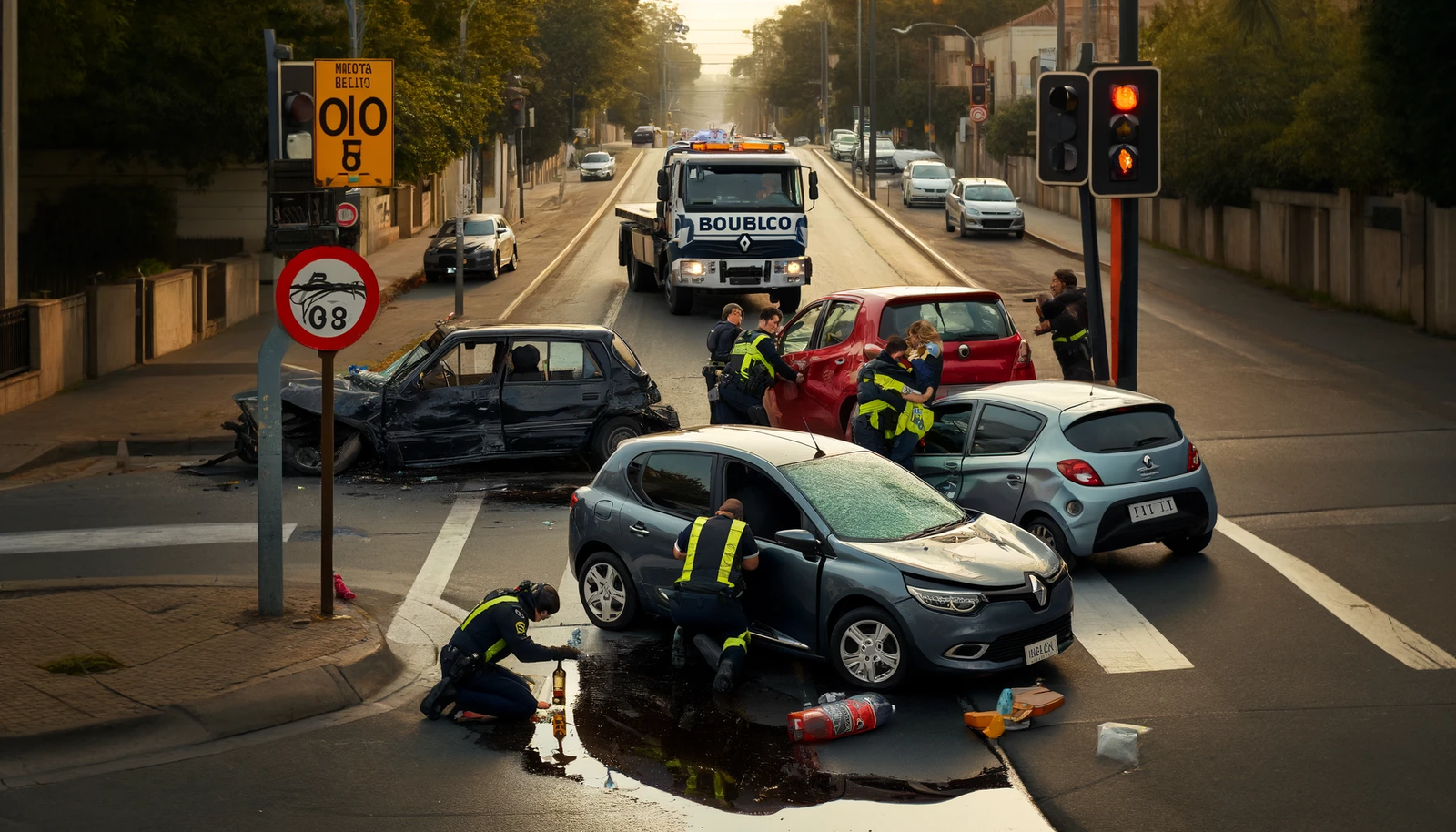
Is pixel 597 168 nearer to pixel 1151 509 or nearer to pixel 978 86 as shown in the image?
pixel 978 86

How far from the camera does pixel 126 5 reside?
27859mm

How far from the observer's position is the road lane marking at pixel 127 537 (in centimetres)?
1306

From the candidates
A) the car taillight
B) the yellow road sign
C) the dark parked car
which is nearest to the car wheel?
the car taillight

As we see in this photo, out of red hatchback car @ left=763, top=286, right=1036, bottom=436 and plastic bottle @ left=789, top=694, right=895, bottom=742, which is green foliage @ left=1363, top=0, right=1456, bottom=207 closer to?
red hatchback car @ left=763, top=286, right=1036, bottom=436

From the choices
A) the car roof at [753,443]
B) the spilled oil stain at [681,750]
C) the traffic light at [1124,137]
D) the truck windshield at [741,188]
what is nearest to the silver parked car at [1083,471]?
the car roof at [753,443]

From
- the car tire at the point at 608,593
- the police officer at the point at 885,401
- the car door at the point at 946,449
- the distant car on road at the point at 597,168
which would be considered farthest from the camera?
the distant car on road at the point at 597,168

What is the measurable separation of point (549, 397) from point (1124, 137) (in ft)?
20.8

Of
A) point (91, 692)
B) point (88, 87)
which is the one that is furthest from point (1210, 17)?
point (91, 692)

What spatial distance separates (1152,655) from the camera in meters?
9.58

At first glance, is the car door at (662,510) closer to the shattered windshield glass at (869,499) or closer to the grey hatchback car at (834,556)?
the grey hatchback car at (834,556)

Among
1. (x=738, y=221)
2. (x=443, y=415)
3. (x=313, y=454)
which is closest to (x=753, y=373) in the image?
(x=443, y=415)

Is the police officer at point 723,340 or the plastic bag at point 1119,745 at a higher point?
the police officer at point 723,340

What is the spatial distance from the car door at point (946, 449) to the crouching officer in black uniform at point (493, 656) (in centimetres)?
452

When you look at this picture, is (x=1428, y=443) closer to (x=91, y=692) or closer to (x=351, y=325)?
(x=351, y=325)
